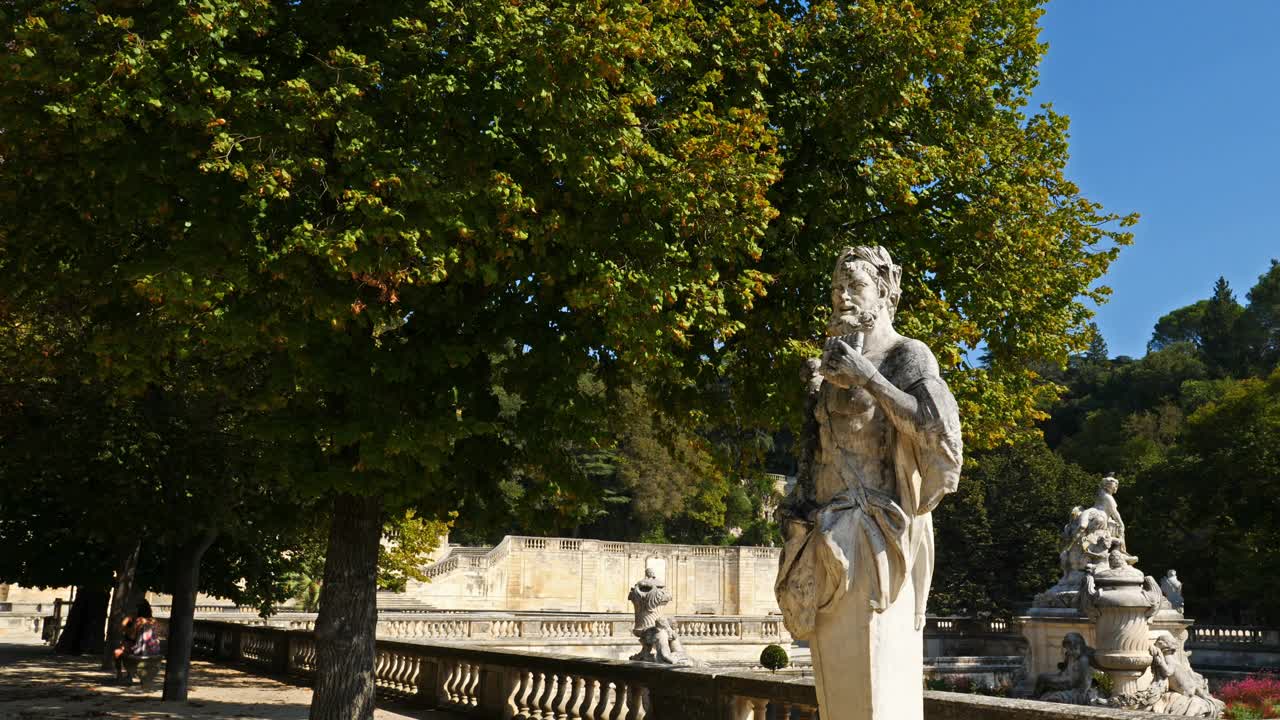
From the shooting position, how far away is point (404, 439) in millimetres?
9242

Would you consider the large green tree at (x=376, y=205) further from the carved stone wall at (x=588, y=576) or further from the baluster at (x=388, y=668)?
the carved stone wall at (x=588, y=576)

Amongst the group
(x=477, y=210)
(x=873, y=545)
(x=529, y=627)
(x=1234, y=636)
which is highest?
(x=477, y=210)

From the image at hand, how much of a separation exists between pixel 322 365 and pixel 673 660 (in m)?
11.2

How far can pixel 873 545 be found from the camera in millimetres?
4500

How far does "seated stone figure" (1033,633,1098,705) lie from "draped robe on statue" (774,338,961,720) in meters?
12.8

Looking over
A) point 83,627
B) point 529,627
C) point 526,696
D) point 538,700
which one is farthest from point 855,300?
point 529,627

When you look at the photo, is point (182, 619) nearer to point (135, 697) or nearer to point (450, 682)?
point (135, 697)

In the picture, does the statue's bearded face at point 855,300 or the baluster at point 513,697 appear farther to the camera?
the baluster at point 513,697

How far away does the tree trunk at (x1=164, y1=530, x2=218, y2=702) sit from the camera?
15.1m

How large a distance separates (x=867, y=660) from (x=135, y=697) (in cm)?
1440

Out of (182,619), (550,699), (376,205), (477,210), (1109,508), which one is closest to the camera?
(376,205)

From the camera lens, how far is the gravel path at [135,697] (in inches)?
531

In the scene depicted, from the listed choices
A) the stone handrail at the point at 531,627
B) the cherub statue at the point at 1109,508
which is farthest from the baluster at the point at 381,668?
the cherub statue at the point at 1109,508

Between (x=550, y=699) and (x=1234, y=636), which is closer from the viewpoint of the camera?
(x=550, y=699)
